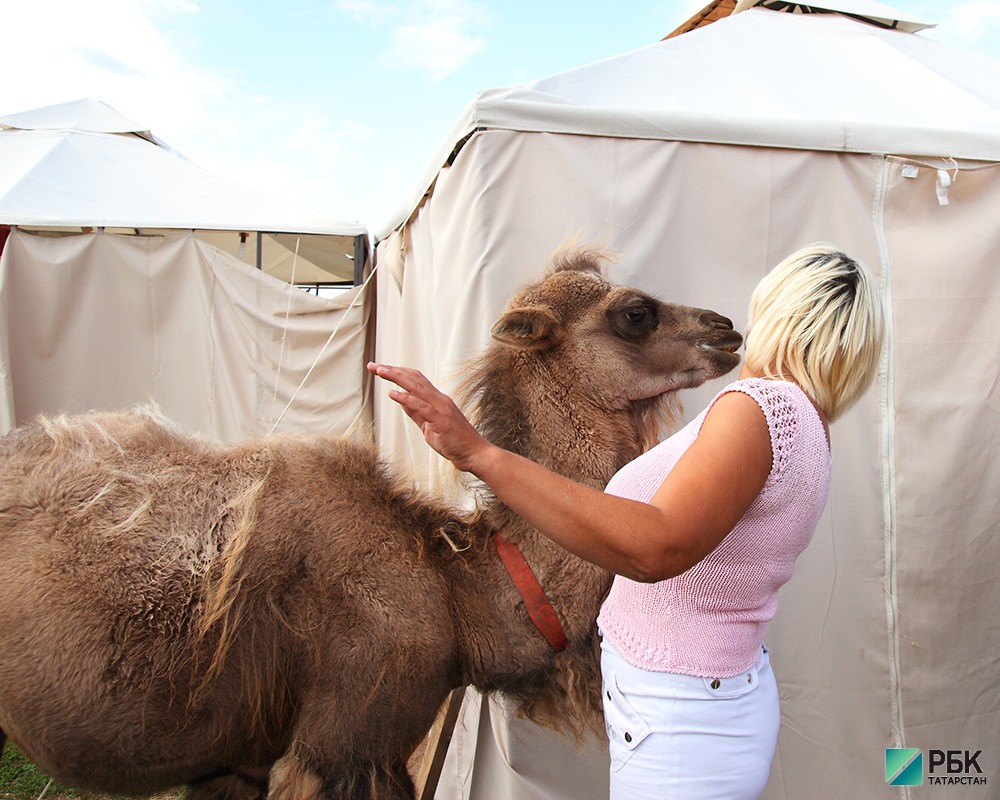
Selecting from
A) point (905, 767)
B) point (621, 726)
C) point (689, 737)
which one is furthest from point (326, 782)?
point (905, 767)

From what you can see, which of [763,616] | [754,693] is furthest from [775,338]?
[754,693]

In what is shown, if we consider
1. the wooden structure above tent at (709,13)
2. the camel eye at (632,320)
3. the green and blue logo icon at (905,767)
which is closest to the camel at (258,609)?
the camel eye at (632,320)

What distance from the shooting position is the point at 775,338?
157 cm

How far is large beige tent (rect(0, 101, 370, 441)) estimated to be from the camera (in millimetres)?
6379

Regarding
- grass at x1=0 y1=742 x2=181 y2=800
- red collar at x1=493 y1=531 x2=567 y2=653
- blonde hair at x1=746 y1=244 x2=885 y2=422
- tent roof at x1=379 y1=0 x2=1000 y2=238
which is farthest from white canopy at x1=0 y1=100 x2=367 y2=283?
blonde hair at x1=746 y1=244 x2=885 y2=422

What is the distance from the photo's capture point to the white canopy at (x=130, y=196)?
6.69 m

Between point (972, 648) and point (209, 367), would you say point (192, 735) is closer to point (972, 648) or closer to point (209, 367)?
point (972, 648)

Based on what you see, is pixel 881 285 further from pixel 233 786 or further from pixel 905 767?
pixel 233 786

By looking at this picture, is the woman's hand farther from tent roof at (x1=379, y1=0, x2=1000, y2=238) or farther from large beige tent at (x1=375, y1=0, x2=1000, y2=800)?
tent roof at (x1=379, y1=0, x2=1000, y2=238)

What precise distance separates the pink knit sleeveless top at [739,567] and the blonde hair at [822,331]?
0.26 feet

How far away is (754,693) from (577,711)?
76cm

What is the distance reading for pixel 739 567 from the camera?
1.56 m

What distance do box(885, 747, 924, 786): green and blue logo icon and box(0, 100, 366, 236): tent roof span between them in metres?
5.68

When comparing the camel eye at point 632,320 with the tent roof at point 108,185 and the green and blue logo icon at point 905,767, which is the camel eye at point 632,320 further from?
the tent roof at point 108,185
